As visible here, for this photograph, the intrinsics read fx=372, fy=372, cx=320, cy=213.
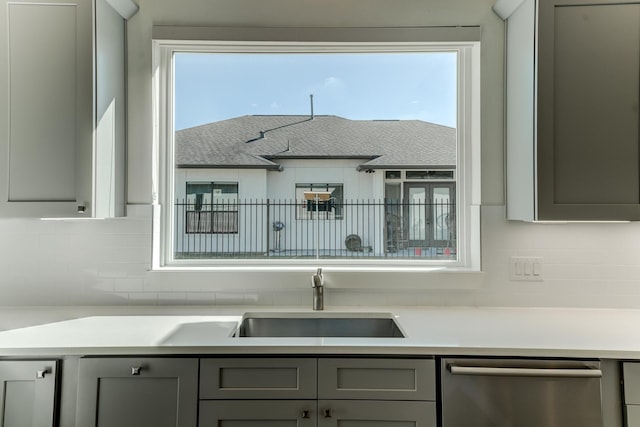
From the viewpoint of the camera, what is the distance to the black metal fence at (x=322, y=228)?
2.00 metres

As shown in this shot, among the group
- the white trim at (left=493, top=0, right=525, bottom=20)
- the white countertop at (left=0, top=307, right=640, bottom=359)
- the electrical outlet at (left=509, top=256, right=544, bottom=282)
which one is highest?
the white trim at (left=493, top=0, right=525, bottom=20)

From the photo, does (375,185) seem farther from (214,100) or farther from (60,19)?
(60,19)

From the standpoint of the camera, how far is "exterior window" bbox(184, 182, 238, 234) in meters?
2.00

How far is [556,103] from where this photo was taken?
1.53 m

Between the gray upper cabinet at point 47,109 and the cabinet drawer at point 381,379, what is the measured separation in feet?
3.91

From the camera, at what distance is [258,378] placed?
1296 millimetres

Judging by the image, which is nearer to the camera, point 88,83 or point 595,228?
Answer: point 88,83

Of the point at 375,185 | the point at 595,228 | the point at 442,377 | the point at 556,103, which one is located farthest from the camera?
the point at 375,185

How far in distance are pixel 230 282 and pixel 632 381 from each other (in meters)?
1.64

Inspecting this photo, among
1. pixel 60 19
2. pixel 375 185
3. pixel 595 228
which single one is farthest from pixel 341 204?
pixel 60 19

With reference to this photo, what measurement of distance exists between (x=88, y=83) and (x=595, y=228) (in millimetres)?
2451

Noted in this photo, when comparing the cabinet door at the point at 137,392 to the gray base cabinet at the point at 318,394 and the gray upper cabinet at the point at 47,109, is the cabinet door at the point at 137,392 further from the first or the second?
the gray upper cabinet at the point at 47,109

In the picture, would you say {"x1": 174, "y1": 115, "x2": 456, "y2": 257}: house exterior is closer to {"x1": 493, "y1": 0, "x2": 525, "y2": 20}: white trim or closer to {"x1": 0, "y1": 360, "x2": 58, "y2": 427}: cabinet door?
{"x1": 493, "y1": 0, "x2": 525, "y2": 20}: white trim

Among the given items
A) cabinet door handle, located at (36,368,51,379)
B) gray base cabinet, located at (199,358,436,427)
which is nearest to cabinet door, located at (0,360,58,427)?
cabinet door handle, located at (36,368,51,379)
